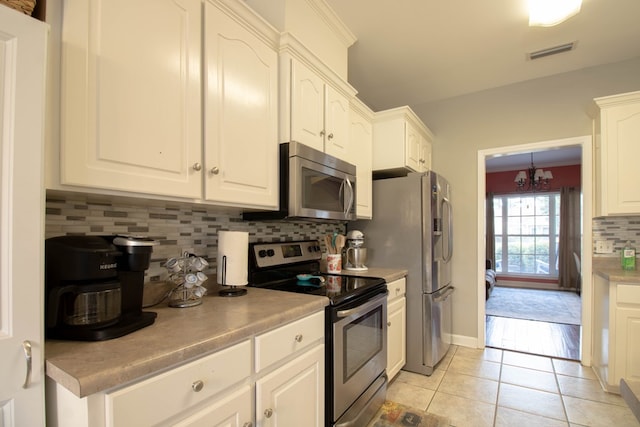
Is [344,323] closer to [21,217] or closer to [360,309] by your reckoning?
[360,309]

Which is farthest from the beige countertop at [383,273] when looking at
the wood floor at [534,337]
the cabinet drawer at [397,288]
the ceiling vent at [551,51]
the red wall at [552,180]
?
the red wall at [552,180]

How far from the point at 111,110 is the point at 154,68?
239 mm

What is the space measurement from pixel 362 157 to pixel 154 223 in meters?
1.73

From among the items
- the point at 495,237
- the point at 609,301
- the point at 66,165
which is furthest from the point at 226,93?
the point at 495,237

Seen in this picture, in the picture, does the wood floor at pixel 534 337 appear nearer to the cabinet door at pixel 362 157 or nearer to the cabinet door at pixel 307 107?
the cabinet door at pixel 362 157

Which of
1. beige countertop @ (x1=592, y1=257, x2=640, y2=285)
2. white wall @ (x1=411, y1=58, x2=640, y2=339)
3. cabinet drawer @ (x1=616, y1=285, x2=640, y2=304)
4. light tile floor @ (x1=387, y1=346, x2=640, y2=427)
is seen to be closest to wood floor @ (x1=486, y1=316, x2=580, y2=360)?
light tile floor @ (x1=387, y1=346, x2=640, y2=427)

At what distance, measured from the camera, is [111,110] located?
98 centimetres

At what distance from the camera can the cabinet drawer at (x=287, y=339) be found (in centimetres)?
110

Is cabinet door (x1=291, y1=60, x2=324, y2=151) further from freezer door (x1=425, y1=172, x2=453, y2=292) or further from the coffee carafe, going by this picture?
freezer door (x1=425, y1=172, x2=453, y2=292)

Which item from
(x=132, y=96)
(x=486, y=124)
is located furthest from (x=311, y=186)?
(x=486, y=124)

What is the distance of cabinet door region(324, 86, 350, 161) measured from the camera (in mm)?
2014

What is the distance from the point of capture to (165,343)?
0.86 metres

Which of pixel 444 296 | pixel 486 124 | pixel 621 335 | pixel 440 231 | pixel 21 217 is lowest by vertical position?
pixel 621 335

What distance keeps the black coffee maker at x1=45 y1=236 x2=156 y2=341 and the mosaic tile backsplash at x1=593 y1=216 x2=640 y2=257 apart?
349cm
